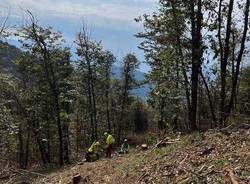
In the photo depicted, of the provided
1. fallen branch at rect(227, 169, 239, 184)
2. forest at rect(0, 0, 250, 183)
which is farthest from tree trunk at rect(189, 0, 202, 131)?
fallen branch at rect(227, 169, 239, 184)

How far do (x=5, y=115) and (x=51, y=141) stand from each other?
2135cm

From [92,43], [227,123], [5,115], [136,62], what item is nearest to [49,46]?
[92,43]

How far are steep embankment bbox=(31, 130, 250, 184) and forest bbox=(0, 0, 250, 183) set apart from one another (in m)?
0.86

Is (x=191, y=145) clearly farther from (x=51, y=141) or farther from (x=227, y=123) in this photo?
(x=51, y=141)

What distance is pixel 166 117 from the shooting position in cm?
4703

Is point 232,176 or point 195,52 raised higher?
point 195,52

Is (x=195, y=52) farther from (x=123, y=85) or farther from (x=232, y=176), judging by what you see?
(x=123, y=85)

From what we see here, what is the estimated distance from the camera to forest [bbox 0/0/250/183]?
2723 centimetres

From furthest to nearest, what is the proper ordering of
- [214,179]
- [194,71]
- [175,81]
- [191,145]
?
[175,81] < [194,71] < [191,145] < [214,179]

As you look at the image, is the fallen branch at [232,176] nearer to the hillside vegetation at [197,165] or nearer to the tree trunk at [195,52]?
the hillside vegetation at [197,165]

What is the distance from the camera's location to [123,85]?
2707 inches

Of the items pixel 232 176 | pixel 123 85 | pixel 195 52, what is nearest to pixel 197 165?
pixel 232 176

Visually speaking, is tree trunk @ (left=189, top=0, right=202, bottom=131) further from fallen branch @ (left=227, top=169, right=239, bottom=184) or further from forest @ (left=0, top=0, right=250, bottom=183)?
fallen branch @ (left=227, top=169, right=239, bottom=184)

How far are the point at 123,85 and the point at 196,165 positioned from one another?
55.2m
